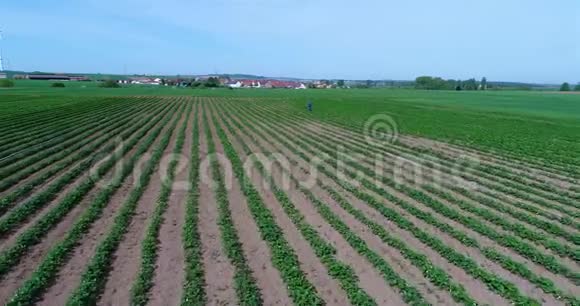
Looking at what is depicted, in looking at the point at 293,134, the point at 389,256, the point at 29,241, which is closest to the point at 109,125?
the point at 293,134

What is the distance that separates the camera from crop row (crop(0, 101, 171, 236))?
7.43 meters

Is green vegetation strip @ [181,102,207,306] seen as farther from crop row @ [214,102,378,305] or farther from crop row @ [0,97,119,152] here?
crop row @ [0,97,119,152]

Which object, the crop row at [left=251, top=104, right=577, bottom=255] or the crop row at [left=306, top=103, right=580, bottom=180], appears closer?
the crop row at [left=251, top=104, right=577, bottom=255]

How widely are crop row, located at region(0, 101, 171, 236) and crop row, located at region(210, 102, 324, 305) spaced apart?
4.79 metres

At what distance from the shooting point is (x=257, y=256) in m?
6.47

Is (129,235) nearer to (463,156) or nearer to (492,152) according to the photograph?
(463,156)

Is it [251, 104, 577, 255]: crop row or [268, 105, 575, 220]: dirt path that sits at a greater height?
[268, 105, 575, 220]: dirt path

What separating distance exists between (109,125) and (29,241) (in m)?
Result: 18.2

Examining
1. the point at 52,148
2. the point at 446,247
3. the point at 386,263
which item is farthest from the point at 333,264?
the point at 52,148

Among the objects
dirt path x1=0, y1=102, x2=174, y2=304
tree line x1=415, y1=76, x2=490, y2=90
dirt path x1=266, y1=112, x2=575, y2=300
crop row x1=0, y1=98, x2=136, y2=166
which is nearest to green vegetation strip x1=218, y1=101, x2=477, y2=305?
dirt path x1=266, y1=112, x2=575, y2=300

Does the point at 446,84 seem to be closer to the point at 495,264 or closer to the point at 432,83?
the point at 432,83

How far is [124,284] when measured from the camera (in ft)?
18.0

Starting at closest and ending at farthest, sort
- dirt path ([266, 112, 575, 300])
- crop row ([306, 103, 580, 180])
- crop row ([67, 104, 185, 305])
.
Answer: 1. crop row ([67, 104, 185, 305])
2. dirt path ([266, 112, 575, 300])
3. crop row ([306, 103, 580, 180])

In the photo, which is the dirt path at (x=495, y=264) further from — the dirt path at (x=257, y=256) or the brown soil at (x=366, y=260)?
the dirt path at (x=257, y=256)
